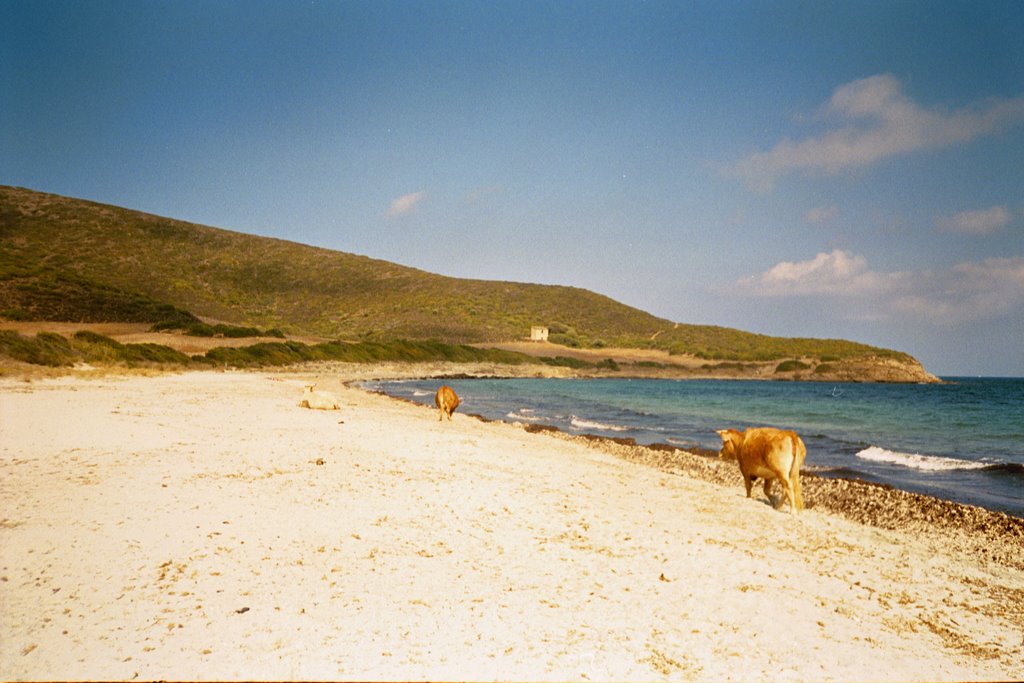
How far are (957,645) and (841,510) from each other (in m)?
5.40

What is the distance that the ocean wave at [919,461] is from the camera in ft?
45.2

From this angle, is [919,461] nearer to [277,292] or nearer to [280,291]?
[277,292]

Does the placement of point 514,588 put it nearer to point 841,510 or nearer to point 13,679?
point 13,679

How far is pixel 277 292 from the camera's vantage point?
87062 millimetres

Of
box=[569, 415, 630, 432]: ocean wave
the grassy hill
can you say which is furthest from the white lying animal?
the grassy hill

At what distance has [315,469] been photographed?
301 inches

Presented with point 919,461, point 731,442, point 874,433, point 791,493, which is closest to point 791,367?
point 874,433

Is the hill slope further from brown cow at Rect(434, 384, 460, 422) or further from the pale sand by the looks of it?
the pale sand

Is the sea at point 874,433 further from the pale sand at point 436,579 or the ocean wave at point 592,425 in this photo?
the pale sand at point 436,579

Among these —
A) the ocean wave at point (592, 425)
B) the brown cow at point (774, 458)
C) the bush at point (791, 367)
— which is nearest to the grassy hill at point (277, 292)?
the bush at point (791, 367)

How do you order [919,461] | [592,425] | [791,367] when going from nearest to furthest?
[919,461] → [592,425] → [791,367]

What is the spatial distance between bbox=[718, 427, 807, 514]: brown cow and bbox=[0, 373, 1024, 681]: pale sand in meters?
0.53

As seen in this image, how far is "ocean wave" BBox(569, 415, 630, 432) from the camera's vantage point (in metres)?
21.2

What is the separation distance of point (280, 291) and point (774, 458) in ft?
294
